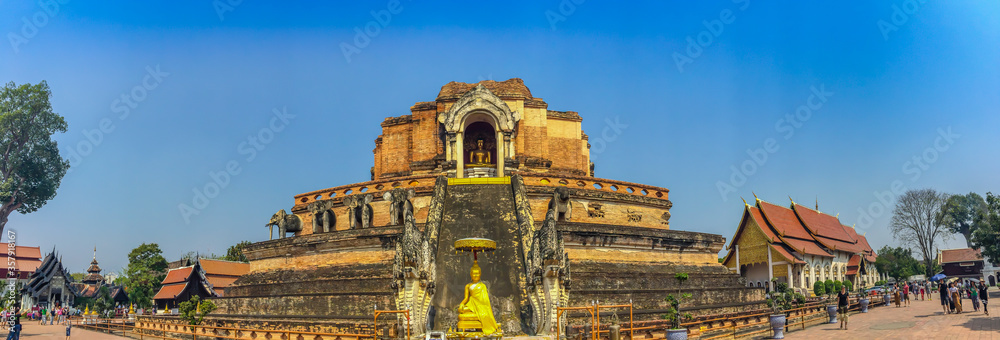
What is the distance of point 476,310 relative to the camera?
1500cm

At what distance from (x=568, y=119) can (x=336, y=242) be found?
15503 mm

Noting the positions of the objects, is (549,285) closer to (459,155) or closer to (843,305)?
(843,305)

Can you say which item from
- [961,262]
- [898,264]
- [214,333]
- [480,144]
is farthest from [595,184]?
[961,262]

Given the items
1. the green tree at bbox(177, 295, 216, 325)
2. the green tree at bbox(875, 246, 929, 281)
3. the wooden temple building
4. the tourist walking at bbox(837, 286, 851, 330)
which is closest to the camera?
the tourist walking at bbox(837, 286, 851, 330)

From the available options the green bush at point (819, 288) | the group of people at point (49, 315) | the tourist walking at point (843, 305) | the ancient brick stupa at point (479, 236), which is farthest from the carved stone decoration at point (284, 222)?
the green bush at point (819, 288)

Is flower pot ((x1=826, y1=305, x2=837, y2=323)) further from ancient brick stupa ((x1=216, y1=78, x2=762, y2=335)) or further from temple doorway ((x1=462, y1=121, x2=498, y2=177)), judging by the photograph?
temple doorway ((x1=462, y1=121, x2=498, y2=177))

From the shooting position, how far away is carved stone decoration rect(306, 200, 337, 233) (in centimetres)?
2569

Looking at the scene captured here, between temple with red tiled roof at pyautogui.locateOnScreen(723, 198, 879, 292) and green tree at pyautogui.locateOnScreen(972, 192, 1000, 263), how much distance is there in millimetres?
8954

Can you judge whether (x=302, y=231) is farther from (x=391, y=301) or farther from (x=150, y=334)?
(x=391, y=301)

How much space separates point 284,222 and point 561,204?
10.7m

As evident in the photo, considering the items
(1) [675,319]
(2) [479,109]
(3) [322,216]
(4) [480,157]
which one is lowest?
(1) [675,319]

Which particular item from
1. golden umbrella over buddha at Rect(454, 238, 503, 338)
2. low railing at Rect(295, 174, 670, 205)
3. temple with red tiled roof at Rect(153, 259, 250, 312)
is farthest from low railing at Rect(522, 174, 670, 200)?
temple with red tiled roof at Rect(153, 259, 250, 312)

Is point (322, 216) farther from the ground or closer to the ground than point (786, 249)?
farther from the ground

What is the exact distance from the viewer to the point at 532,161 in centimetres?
3186
